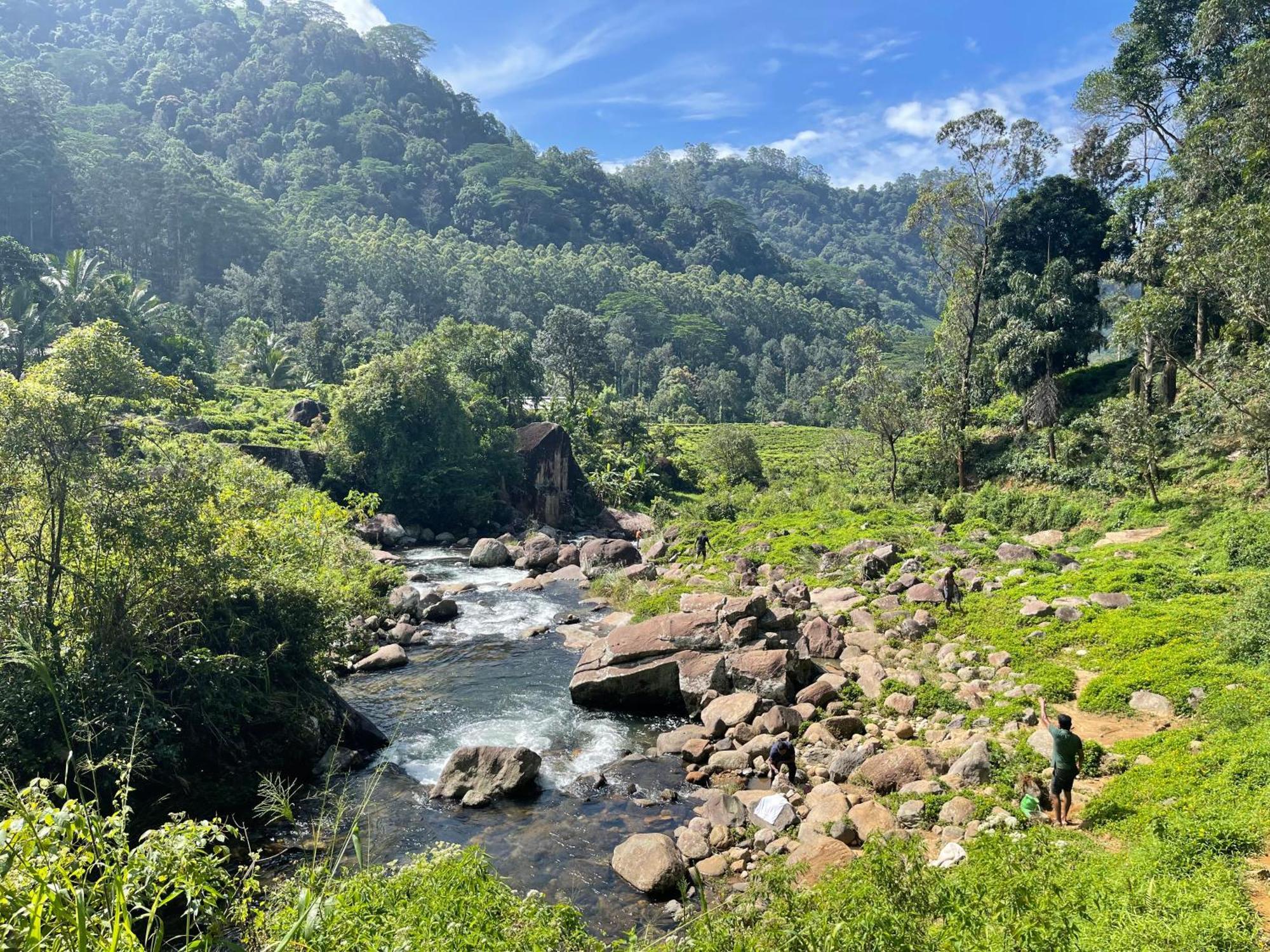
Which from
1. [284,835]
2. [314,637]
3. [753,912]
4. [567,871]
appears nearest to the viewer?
[753,912]

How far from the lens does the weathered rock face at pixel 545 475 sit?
4912 centimetres

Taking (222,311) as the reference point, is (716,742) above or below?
below

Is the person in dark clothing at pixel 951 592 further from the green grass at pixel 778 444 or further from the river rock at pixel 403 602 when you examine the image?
the green grass at pixel 778 444

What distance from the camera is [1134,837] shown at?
942cm

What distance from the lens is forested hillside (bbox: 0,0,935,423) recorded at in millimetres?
96500

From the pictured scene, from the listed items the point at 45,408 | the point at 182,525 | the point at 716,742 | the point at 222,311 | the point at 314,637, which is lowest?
the point at 716,742

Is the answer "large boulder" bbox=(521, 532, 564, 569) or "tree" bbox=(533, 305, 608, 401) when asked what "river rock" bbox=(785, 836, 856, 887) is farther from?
Answer: "tree" bbox=(533, 305, 608, 401)

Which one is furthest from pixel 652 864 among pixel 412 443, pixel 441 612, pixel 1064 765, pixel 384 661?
pixel 412 443

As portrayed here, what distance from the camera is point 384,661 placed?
22.0 meters

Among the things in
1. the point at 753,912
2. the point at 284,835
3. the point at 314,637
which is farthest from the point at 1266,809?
the point at 314,637

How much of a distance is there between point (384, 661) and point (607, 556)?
13.9m

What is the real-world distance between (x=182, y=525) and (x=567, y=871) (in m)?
9.71

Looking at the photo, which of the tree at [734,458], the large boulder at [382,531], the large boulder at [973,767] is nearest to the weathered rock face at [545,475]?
the large boulder at [382,531]

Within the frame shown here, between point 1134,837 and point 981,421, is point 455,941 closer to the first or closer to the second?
point 1134,837
